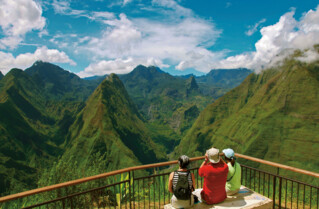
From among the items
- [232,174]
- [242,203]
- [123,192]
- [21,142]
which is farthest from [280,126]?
[21,142]

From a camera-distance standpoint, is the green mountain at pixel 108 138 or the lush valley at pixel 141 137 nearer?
the lush valley at pixel 141 137

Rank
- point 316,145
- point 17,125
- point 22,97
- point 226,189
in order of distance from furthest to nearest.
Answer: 1. point 22,97
2. point 17,125
3. point 316,145
4. point 226,189

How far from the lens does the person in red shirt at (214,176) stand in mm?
4312

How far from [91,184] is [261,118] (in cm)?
12617

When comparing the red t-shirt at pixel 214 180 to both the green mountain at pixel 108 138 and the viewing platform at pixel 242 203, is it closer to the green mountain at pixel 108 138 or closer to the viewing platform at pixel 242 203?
the viewing platform at pixel 242 203

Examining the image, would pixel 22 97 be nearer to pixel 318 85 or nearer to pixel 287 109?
pixel 287 109

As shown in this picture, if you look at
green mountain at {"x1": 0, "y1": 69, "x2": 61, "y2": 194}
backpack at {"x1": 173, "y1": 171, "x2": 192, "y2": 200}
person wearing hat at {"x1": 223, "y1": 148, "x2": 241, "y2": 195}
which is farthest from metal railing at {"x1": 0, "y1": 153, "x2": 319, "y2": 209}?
green mountain at {"x1": 0, "y1": 69, "x2": 61, "y2": 194}

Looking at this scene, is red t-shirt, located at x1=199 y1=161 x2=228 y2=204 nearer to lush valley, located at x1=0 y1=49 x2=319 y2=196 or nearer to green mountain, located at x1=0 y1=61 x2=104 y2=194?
green mountain, located at x1=0 y1=61 x2=104 y2=194

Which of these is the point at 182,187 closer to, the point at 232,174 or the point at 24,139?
the point at 232,174

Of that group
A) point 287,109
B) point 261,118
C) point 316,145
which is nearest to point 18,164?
point 261,118

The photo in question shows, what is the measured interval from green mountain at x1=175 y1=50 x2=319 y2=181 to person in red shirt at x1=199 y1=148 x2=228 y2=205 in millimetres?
100311

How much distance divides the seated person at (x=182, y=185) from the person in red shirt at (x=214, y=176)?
397 millimetres

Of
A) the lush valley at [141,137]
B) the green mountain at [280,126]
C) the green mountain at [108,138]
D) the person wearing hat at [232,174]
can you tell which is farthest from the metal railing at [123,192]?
the green mountain at [280,126]

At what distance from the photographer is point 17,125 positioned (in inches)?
5261
